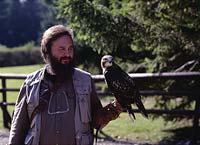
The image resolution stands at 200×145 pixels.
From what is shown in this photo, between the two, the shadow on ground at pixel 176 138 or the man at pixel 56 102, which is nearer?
the man at pixel 56 102

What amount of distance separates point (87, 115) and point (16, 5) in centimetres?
8532

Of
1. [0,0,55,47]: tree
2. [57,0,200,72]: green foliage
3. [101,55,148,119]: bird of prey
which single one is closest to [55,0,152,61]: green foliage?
[57,0,200,72]: green foliage

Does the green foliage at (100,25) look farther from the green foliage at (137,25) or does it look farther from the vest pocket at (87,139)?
the vest pocket at (87,139)

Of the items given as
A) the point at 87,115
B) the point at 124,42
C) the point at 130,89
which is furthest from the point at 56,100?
the point at 124,42

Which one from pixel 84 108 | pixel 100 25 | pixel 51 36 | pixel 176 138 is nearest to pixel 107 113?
pixel 84 108

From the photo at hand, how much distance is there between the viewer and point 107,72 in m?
3.55

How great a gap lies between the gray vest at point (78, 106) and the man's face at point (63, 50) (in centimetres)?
15

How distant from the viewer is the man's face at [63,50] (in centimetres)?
318

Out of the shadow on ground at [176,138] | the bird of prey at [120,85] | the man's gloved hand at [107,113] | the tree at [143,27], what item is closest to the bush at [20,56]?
the shadow on ground at [176,138]

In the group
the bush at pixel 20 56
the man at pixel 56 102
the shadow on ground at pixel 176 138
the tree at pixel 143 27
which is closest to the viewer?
the man at pixel 56 102

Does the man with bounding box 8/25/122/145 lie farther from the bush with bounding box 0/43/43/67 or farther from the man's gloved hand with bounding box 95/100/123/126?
the bush with bounding box 0/43/43/67

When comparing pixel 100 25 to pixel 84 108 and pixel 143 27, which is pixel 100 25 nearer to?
pixel 143 27

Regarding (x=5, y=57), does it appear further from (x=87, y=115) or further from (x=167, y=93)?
(x=87, y=115)

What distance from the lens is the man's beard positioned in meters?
3.21
